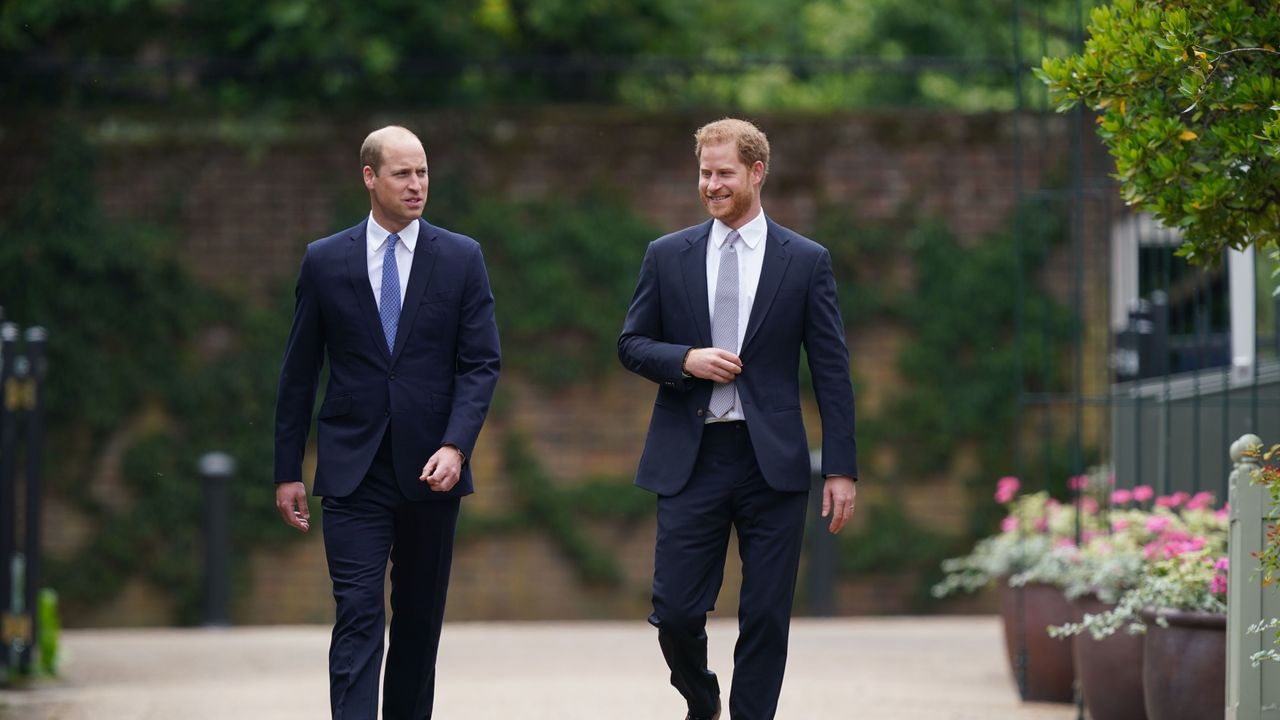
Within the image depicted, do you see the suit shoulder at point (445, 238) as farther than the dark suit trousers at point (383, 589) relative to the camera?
Yes

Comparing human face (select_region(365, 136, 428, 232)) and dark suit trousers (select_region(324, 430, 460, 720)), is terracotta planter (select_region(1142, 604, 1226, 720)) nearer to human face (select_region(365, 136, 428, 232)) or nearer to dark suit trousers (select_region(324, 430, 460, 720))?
dark suit trousers (select_region(324, 430, 460, 720))

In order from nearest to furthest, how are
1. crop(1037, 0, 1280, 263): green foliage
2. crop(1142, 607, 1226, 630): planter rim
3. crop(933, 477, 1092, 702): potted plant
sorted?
crop(1037, 0, 1280, 263): green foliage < crop(1142, 607, 1226, 630): planter rim < crop(933, 477, 1092, 702): potted plant

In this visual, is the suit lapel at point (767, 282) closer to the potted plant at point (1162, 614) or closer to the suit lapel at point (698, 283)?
the suit lapel at point (698, 283)

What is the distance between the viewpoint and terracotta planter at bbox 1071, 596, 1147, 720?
6469mm

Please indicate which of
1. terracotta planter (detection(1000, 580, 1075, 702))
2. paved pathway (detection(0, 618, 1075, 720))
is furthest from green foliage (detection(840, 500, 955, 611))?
terracotta planter (detection(1000, 580, 1075, 702))

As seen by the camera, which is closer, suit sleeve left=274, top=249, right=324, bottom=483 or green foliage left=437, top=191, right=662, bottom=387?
suit sleeve left=274, top=249, right=324, bottom=483

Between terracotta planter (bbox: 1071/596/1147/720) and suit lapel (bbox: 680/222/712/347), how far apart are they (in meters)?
2.28

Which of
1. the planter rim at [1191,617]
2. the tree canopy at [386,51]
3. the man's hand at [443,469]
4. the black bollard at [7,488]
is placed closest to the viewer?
the man's hand at [443,469]

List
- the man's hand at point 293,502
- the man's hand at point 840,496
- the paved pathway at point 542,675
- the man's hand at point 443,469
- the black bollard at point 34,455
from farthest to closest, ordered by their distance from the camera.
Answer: the black bollard at point 34,455 < the paved pathway at point 542,675 < the man's hand at point 293,502 < the man's hand at point 840,496 < the man's hand at point 443,469

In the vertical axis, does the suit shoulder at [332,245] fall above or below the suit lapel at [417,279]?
above

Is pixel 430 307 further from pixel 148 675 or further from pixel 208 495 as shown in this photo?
pixel 208 495

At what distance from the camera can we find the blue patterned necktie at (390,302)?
16.9ft

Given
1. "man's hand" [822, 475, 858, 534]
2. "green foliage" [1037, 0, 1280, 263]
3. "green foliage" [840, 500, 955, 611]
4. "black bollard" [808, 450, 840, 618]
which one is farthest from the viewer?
"green foliage" [840, 500, 955, 611]

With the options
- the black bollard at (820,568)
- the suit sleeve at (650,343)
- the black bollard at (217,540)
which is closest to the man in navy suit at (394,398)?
the suit sleeve at (650,343)
